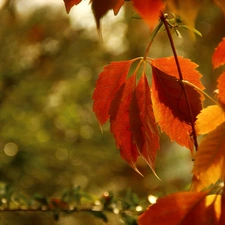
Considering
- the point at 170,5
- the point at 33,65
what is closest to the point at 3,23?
the point at 33,65

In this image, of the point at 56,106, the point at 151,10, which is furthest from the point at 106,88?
the point at 56,106

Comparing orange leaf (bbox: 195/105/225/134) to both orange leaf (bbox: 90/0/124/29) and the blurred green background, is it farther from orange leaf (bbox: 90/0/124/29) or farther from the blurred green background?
the blurred green background

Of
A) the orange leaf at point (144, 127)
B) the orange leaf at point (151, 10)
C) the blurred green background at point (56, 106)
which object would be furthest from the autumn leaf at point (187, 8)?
the blurred green background at point (56, 106)

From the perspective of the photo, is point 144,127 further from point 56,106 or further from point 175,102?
point 56,106

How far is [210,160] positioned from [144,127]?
0.06 meters

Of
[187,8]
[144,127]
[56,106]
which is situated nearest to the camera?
[187,8]

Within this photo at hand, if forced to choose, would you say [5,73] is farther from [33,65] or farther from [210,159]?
[210,159]

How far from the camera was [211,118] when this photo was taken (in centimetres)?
36

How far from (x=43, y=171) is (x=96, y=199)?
75cm

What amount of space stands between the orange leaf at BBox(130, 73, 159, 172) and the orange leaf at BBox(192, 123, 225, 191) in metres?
0.04

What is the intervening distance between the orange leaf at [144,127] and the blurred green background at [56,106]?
91cm

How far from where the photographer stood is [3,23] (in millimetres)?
1549

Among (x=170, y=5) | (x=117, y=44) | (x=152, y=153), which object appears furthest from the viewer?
(x=117, y=44)

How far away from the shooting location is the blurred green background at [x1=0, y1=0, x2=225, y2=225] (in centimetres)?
137
